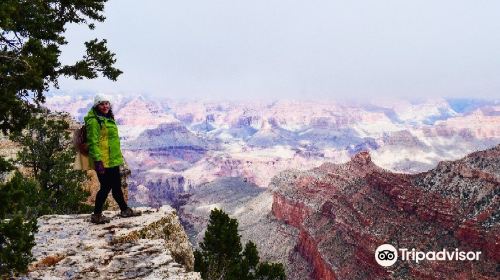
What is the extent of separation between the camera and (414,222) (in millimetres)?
61781

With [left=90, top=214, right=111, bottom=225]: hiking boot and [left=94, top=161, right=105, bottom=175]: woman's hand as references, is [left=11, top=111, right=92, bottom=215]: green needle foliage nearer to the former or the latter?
[left=90, top=214, right=111, bottom=225]: hiking boot

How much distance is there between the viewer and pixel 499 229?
50.4m

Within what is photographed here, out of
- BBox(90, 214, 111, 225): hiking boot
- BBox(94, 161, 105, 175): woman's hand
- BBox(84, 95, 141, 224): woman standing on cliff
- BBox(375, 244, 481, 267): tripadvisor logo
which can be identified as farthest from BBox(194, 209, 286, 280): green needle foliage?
BBox(375, 244, 481, 267): tripadvisor logo

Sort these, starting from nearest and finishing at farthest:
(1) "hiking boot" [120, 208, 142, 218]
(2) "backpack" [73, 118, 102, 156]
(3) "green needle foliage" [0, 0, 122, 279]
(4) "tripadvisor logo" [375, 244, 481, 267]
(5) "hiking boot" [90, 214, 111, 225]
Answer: (3) "green needle foliage" [0, 0, 122, 279] < (2) "backpack" [73, 118, 102, 156] < (5) "hiking boot" [90, 214, 111, 225] < (1) "hiking boot" [120, 208, 142, 218] < (4) "tripadvisor logo" [375, 244, 481, 267]

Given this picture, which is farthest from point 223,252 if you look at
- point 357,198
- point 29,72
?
point 357,198

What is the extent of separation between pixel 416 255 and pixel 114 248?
2000 inches

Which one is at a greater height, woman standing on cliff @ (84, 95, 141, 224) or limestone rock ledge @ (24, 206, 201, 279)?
woman standing on cliff @ (84, 95, 141, 224)

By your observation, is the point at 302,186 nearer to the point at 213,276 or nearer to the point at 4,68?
the point at 213,276

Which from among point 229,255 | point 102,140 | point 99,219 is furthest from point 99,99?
point 229,255

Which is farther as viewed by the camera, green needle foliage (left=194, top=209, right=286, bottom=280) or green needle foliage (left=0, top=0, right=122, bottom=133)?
green needle foliage (left=194, top=209, right=286, bottom=280)

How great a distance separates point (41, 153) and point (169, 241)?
19067 millimetres

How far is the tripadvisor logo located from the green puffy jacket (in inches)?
1747

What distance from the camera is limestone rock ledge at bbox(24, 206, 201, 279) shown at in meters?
10.3

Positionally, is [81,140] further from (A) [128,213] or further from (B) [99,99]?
(A) [128,213]
